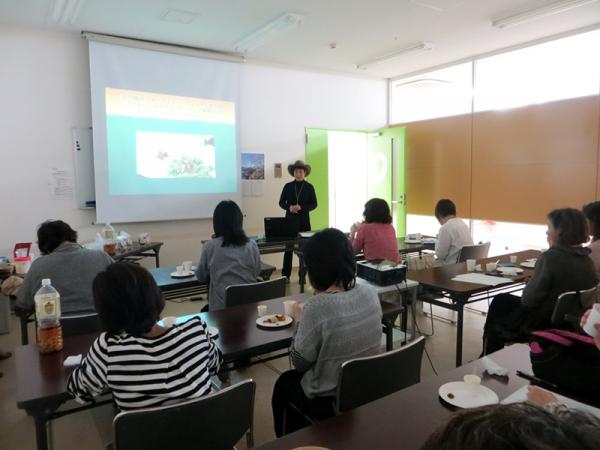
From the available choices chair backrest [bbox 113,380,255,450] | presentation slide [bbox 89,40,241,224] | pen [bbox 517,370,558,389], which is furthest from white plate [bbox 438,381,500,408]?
presentation slide [bbox 89,40,241,224]

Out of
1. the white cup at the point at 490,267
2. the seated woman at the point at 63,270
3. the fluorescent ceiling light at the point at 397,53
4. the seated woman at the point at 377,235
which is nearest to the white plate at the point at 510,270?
the white cup at the point at 490,267

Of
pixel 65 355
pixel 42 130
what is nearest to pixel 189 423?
pixel 65 355

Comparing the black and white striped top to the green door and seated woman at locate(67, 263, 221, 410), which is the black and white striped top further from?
the green door

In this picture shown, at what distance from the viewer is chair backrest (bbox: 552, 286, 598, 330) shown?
7.79ft

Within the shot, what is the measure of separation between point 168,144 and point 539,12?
4.47 meters

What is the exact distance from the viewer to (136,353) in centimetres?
134

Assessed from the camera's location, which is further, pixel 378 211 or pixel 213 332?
pixel 378 211

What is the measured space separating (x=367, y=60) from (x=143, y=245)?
4.15 m

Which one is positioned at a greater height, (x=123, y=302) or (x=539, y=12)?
(x=539, y=12)

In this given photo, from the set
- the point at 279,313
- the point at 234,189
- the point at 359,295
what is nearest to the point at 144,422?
the point at 359,295

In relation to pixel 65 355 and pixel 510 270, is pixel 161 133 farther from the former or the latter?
pixel 510 270

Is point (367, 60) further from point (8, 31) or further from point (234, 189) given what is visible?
point (8, 31)

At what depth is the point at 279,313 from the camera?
2.33 metres

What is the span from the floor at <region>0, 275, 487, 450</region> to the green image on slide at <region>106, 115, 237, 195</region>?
208 cm
